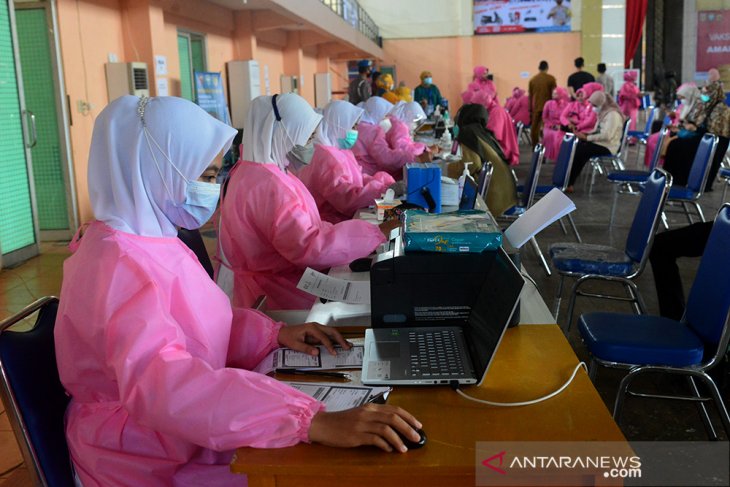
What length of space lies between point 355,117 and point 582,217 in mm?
3327

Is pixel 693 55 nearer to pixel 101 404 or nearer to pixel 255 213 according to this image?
pixel 255 213

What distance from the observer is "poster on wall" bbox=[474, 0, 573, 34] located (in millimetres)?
20484

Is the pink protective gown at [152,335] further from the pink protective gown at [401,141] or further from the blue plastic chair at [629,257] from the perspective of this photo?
the pink protective gown at [401,141]

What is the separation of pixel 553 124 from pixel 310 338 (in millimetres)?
9388

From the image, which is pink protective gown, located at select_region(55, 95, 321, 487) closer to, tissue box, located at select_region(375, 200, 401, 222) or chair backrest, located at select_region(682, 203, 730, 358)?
chair backrest, located at select_region(682, 203, 730, 358)

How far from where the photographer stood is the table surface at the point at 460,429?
→ 1.13 m

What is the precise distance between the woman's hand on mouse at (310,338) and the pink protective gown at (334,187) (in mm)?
2239

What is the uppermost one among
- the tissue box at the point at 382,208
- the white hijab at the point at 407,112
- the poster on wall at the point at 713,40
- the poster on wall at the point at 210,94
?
the poster on wall at the point at 713,40

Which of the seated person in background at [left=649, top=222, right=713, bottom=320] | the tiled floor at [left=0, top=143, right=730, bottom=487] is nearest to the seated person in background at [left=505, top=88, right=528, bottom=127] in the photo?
the tiled floor at [left=0, top=143, right=730, bottom=487]

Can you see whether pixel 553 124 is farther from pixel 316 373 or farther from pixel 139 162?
pixel 139 162

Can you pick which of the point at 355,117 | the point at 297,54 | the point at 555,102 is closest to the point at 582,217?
the point at 355,117

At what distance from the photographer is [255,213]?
2.66 metres

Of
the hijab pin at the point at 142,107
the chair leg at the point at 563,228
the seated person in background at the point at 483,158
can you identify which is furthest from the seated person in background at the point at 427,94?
the hijab pin at the point at 142,107

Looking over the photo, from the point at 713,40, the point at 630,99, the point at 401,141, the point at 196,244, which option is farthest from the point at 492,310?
the point at 713,40
